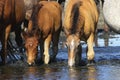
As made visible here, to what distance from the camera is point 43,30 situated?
49.4ft

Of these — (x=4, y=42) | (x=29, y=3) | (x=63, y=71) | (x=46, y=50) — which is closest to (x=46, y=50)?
(x=46, y=50)

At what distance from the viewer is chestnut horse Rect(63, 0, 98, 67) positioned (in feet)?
45.9

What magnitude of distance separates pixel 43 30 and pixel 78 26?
1.19 m

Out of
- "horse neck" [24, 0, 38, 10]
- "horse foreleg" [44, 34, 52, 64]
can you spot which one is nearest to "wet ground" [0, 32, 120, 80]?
"horse foreleg" [44, 34, 52, 64]

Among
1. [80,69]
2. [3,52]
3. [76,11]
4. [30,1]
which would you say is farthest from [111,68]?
[30,1]

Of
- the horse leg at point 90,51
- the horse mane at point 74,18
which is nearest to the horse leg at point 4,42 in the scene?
the horse mane at point 74,18

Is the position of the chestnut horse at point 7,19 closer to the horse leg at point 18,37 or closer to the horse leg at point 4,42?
the horse leg at point 4,42

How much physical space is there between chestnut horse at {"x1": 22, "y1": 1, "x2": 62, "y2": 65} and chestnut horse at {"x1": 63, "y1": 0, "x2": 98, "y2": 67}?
544 millimetres

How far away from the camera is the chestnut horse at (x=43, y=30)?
1456 cm

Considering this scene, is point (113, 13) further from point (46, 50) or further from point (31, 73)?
point (31, 73)

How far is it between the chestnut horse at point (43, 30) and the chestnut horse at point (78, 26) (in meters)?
0.54

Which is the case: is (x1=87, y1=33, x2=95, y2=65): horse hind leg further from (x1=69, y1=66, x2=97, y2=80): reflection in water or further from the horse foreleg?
the horse foreleg

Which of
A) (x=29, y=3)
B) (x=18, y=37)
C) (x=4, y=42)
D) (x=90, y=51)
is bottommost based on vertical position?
(x=90, y=51)

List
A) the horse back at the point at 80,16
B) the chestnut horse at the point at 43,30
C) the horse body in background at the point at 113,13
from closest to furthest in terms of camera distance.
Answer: the horse back at the point at 80,16 → the chestnut horse at the point at 43,30 → the horse body in background at the point at 113,13
